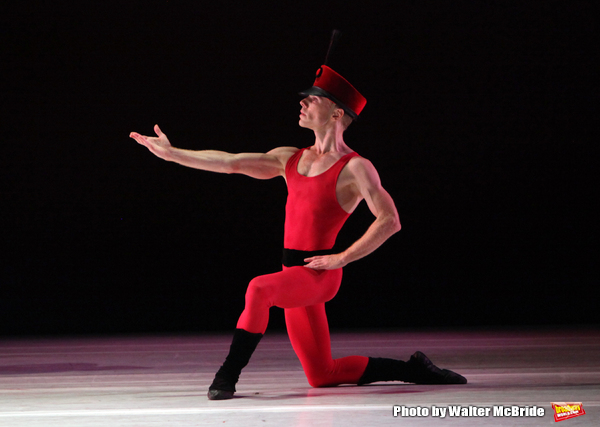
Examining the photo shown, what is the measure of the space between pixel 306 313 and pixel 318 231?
293 millimetres

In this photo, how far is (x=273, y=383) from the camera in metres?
2.84

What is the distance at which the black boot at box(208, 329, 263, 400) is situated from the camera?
2326 millimetres

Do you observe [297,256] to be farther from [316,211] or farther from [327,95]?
[327,95]

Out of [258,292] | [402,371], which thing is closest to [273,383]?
[402,371]

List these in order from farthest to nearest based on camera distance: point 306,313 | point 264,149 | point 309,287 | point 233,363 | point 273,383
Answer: point 264,149 → point 273,383 → point 306,313 → point 309,287 → point 233,363

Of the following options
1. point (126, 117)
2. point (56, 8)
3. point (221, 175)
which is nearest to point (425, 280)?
point (221, 175)

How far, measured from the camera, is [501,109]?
5.07 meters

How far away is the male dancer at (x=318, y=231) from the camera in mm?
2389

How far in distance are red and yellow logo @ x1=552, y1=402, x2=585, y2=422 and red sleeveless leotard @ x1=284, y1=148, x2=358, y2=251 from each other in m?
0.88

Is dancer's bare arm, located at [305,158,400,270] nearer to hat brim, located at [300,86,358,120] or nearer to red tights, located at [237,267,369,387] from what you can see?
red tights, located at [237,267,369,387]

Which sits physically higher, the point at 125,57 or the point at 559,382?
the point at 125,57

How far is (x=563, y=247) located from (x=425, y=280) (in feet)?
3.21

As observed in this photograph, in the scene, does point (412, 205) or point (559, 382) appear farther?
point (412, 205)

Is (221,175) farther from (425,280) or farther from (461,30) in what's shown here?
(461,30)
